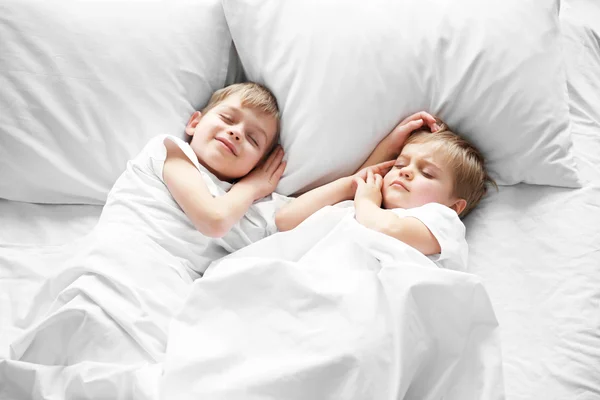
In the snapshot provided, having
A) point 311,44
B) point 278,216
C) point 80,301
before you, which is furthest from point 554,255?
point 80,301

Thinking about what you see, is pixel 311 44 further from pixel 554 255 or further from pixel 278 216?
pixel 554 255

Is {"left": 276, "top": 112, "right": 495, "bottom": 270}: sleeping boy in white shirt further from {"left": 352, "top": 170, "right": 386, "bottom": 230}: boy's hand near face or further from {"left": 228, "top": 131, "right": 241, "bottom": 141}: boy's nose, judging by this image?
{"left": 228, "top": 131, "right": 241, "bottom": 141}: boy's nose

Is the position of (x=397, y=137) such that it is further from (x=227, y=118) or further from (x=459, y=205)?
(x=227, y=118)

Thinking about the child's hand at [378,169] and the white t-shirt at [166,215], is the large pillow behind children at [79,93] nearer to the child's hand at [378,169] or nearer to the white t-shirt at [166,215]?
the white t-shirt at [166,215]

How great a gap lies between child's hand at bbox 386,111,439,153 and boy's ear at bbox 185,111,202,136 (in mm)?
423

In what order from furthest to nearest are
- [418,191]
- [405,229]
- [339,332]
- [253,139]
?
[253,139], [418,191], [405,229], [339,332]

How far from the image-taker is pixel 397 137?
59.9 inches

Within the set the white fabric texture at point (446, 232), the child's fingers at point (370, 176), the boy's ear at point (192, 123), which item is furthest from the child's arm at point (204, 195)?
the white fabric texture at point (446, 232)

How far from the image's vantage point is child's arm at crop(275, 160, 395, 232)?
147cm

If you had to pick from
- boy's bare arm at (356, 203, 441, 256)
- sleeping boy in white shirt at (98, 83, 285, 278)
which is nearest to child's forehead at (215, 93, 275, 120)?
sleeping boy in white shirt at (98, 83, 285, 278)

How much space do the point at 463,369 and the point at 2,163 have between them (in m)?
1.05

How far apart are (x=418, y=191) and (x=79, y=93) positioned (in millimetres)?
765

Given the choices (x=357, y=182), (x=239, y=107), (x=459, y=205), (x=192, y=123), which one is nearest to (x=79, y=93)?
(x=192, y=123)

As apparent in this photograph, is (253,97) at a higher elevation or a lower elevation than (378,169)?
higher
